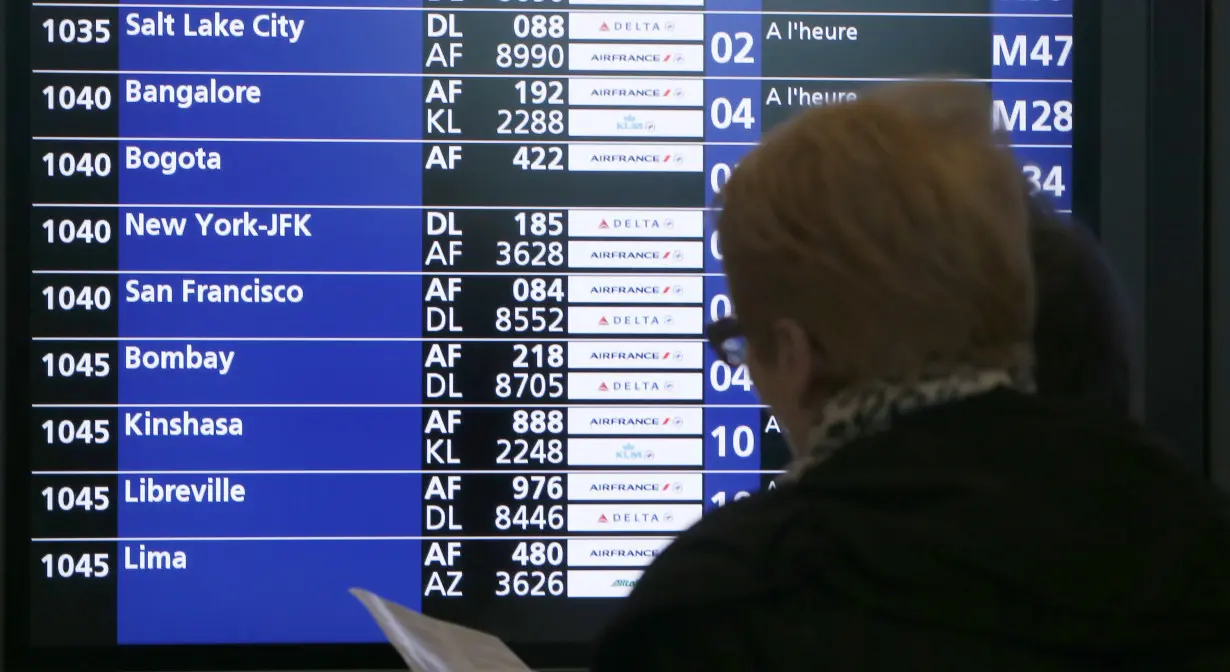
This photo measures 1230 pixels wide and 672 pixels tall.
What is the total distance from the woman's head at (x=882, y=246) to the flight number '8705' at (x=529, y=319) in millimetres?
692

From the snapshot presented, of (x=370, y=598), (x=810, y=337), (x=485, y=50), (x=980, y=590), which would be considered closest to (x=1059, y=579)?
(x=980, y=590)

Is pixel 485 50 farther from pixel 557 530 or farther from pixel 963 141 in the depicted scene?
pixel 963 141

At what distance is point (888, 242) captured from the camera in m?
0.73

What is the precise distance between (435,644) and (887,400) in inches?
19.0

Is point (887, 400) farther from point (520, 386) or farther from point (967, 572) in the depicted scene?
point (520, 386)

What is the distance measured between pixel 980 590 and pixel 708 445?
30.6 inches

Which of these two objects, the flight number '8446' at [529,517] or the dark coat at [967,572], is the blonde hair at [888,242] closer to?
the dark coat at [967,572]

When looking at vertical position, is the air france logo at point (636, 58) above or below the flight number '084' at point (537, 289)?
above

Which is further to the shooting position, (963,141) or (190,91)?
(190,91)

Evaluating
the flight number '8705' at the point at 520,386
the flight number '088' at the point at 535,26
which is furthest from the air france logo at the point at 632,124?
the flight number '8705' at the point at 520,386

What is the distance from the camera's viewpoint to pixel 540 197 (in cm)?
146

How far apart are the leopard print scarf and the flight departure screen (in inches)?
26.9

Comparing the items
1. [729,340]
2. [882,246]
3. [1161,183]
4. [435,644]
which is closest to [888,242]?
[882,246]

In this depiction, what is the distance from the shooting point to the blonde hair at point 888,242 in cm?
73
